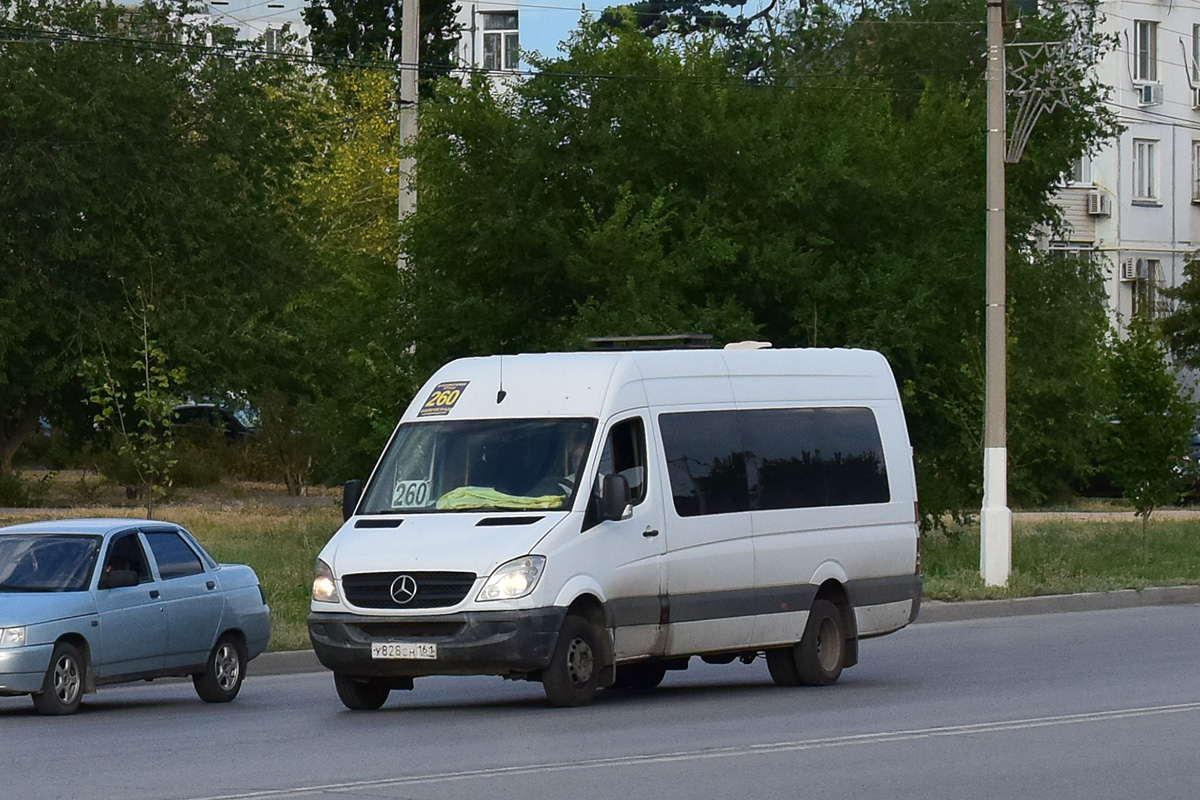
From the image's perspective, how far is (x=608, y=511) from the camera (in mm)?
14547

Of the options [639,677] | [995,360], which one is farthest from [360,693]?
[995,360]

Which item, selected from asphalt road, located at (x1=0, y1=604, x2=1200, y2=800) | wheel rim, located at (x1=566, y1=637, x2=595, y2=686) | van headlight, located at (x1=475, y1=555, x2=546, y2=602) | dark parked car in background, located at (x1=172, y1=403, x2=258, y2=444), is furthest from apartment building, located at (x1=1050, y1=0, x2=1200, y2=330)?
van headlight, located at (x1=475, y1=555, x2=546, y2=602)

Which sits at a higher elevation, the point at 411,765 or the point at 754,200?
the point at 754,200

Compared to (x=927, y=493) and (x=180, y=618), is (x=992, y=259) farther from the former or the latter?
(x=180, y=618)

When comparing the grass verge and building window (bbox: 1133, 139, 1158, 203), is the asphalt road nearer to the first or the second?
the grass verge

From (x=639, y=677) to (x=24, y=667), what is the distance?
4.66m

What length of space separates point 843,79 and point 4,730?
857 inches

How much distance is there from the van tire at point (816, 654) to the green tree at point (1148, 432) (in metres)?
14.9

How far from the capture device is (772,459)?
53.7ft

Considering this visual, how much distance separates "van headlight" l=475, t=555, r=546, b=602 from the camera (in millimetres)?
13797

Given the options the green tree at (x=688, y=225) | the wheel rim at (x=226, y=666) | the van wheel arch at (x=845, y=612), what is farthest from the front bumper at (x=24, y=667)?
the green tree at (x=688, y=225)

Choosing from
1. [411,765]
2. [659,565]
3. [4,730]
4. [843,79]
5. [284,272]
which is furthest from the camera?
[284,272]

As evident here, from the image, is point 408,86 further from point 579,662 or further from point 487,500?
point 579,662

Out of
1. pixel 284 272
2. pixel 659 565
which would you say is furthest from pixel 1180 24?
pixel 659 565
